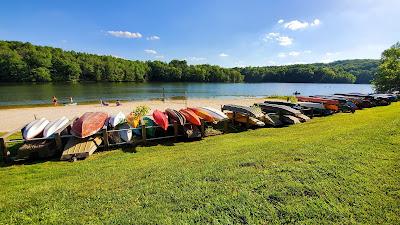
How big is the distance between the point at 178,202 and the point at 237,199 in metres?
0.96

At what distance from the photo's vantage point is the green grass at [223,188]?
3811 millimetres

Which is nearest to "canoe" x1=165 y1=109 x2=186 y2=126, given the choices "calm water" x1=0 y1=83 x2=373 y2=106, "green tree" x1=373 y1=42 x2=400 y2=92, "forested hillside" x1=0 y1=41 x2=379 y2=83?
"calm water" x1=0 y1=83 x2=373 y2=106

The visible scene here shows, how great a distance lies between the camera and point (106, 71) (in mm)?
103625

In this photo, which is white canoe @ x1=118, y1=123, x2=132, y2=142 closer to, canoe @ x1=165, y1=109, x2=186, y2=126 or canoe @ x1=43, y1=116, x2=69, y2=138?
canoe @ x1=165, y1=109, x2=186, y2=126

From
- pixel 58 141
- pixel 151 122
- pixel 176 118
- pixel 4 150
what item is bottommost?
pixel 4 150

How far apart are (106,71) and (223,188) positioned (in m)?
108

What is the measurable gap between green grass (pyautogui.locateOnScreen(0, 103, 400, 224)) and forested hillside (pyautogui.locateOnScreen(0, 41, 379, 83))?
307ft

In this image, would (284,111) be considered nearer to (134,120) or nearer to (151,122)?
(151,122)

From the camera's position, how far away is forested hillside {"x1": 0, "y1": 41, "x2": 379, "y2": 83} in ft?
275

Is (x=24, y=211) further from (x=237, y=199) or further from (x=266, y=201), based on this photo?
(x=266, y=201)

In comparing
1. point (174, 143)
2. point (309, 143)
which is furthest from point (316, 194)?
point (174, 143)

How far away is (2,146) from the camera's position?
7.54m

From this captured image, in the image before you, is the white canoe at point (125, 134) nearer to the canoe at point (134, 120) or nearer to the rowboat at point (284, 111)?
the canoe at point (134, 120)

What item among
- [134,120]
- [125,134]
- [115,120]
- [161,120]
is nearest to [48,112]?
[115,120]
